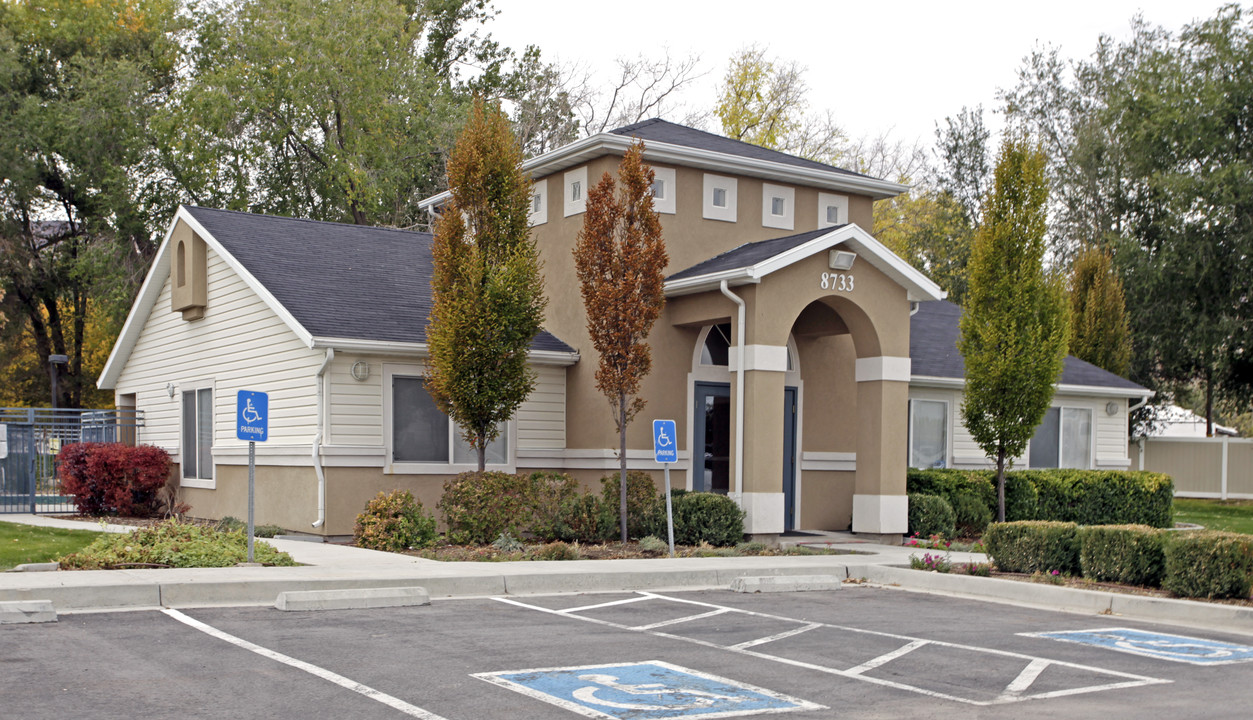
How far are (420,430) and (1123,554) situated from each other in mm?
10109

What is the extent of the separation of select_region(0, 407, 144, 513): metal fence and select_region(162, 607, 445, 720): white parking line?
1454cm

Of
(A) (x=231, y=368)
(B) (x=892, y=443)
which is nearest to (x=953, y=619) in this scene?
(B) (x=892, y=443)

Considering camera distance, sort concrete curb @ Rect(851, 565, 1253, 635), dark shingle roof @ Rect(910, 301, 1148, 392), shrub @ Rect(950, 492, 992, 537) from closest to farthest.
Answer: concrete curb @ Rect(851, 565, 1253, 635), shrub @ Rect(950, 492, 992, 537), dark shingle roof @ Rect(910, 301, 1148, 392)

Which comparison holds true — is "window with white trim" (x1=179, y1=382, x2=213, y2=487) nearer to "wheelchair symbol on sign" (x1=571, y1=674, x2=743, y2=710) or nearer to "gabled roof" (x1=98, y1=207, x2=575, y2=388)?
"gabled roof" (x1=98, y1=207, x2=575, y2=388)

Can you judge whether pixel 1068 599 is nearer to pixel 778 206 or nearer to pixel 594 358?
pixel 594 358

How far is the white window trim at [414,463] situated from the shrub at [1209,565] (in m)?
9.56

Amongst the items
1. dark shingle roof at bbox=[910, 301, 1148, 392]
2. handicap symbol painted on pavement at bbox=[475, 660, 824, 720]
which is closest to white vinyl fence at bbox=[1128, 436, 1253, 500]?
dark shingle roof at bbox=[910, 301, 1148, 392]

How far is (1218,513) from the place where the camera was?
3097cm

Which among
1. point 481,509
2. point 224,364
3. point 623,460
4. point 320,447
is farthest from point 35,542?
point 623,460

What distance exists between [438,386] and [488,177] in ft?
10.1

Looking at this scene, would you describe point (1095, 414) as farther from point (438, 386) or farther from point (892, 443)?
point (438, 386)

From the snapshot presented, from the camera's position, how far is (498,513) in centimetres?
1589

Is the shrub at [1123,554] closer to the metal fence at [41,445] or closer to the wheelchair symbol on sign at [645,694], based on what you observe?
the wheelchair symbol on sign at [645,694]

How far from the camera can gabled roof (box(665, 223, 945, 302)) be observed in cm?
1686
